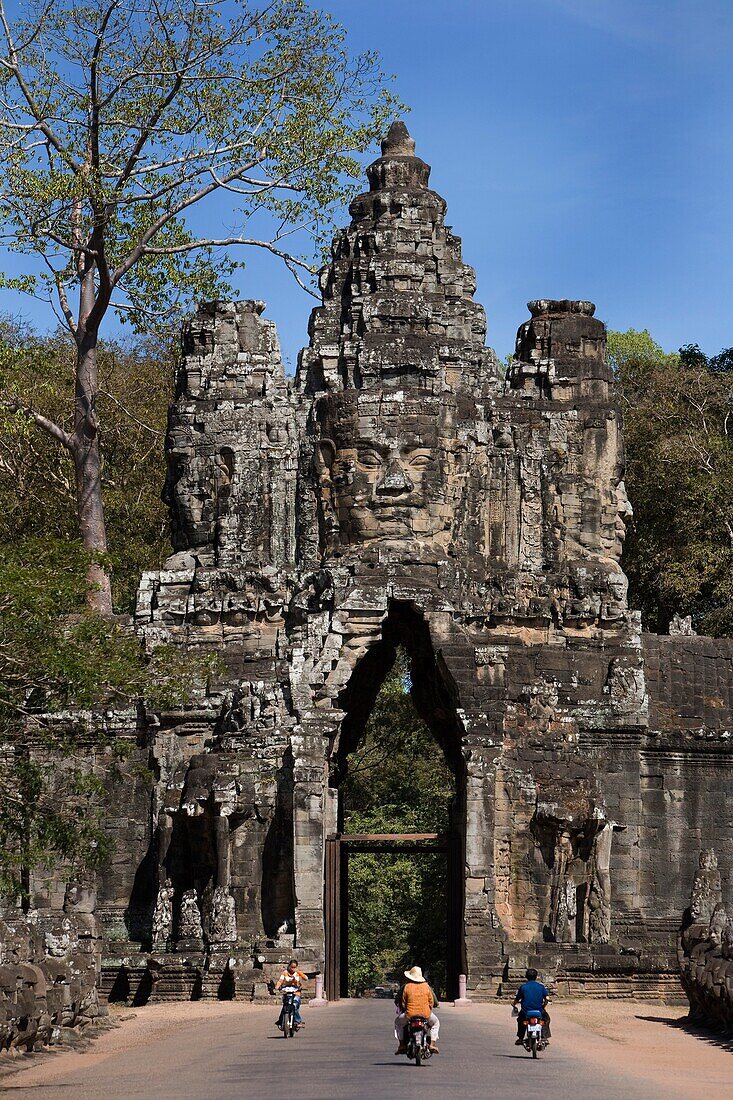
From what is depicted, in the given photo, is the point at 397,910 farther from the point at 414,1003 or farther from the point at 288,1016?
the point at 414,1003

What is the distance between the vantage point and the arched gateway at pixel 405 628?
34688 millimetres

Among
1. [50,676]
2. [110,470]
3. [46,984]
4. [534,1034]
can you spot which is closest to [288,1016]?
[46,984]

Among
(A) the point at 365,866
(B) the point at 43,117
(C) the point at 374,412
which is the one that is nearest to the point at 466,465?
(C) the point at 374,412

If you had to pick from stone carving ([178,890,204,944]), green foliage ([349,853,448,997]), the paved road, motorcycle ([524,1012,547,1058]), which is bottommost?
the paved road

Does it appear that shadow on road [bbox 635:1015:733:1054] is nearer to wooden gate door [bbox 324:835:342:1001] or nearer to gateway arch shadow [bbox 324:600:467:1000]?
gateway arch shadow [bbox 324:600:467:1000]

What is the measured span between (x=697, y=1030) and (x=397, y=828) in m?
23.7

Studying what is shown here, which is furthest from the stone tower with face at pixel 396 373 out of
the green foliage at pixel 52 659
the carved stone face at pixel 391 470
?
the green foliage at pixel 52 659

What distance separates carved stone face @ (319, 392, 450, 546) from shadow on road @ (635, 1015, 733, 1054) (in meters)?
9.50

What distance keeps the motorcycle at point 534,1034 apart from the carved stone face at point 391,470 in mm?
13336

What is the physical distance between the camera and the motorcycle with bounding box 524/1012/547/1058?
2420cm

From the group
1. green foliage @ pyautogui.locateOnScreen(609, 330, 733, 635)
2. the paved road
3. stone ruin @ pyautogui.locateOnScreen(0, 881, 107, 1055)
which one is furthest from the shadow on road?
green foliage @ pyautogui.locateOnScreen(609, 330, 733, 635)

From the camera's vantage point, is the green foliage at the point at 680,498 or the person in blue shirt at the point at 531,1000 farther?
the green foliage at the point at 680,498

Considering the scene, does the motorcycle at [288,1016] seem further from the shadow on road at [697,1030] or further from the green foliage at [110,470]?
the green foliage at [110,470]

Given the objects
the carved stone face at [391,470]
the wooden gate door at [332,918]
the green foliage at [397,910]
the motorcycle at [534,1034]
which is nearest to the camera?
the motorcycle at [534,1034]
